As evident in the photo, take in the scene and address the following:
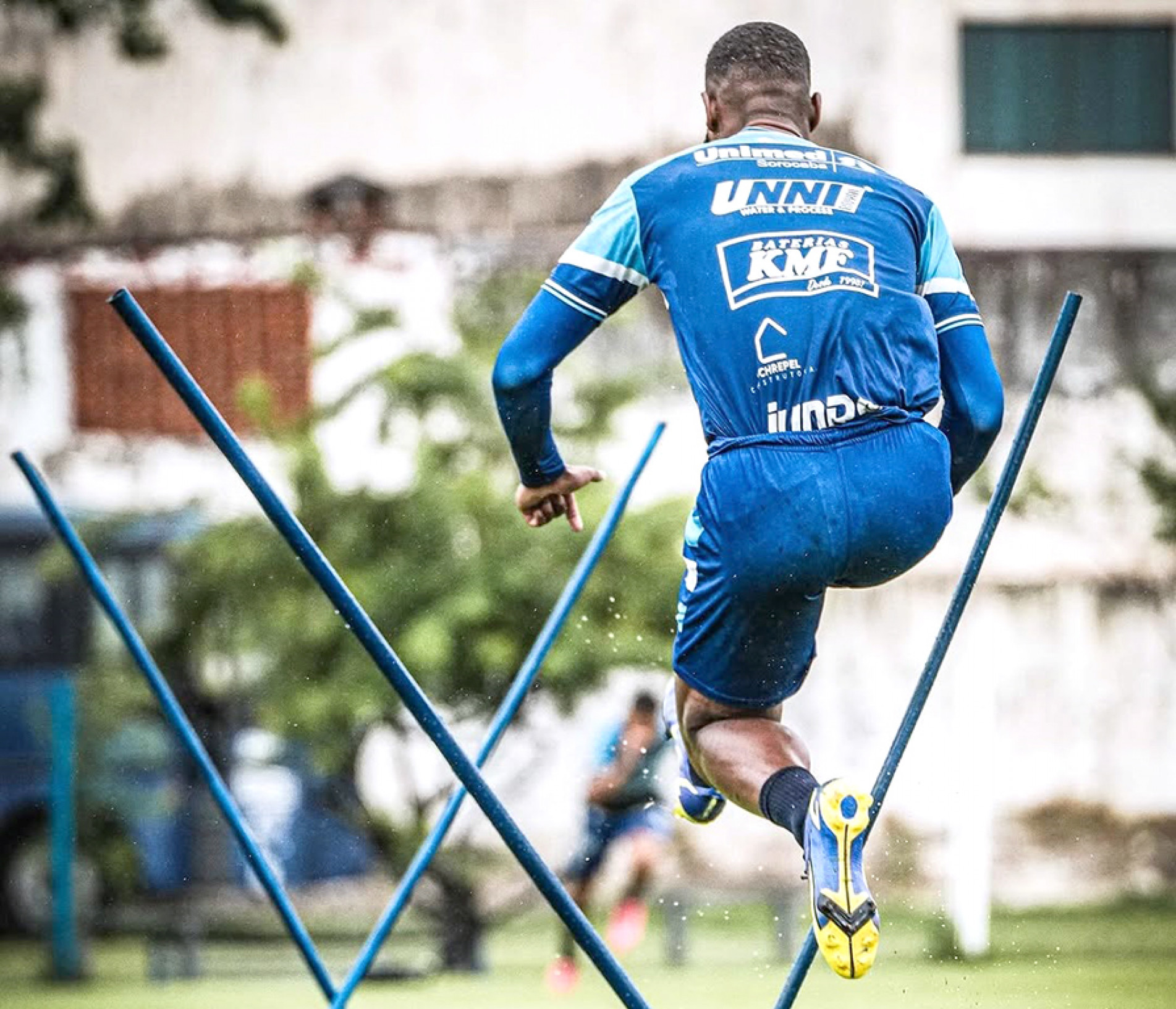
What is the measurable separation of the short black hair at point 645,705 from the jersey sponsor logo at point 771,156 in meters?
8.00

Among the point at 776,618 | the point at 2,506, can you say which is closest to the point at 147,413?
the point at 2,506

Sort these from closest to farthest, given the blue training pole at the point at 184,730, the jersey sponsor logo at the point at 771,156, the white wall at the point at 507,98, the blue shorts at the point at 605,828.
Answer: the jersey sponsor logo at the point at 771,156 → the blue training pole at the point at 184,730 → the blue shorts at the point at 605,828 → the white wall at the point at 507,98

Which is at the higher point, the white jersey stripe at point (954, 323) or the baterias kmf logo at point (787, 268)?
the baterias kmf logo at point (787, 268)

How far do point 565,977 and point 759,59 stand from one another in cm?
817

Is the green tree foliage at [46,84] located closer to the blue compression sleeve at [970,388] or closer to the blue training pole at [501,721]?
the blue training pole at [501,721]

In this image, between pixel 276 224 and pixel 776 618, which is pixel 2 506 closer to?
pixel 276 224

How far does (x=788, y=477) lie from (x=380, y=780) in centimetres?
998

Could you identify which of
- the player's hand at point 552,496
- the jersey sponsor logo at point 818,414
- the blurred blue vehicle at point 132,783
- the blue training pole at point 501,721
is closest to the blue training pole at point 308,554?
the player's hand at point 552,496

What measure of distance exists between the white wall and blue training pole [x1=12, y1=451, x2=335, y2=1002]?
11.8m

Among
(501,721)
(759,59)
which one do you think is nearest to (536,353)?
(759,59)

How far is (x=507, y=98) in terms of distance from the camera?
17.1m

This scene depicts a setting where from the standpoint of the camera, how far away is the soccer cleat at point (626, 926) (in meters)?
12.8

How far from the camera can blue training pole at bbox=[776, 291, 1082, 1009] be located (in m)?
4.63

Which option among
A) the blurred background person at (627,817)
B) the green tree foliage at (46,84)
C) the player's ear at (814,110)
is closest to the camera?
the player's ear at (814,110)
